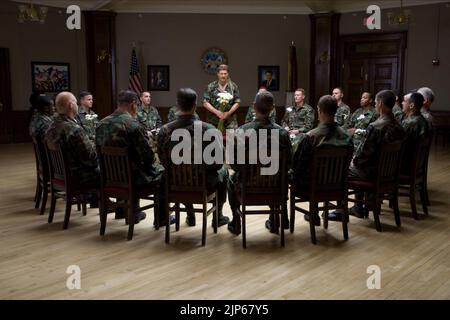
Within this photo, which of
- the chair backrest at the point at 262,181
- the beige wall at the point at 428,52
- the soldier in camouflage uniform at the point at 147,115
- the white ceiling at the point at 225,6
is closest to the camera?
the chair backrest at the point at 262,181

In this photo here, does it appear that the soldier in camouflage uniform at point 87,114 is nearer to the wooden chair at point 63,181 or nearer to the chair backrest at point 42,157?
the chair backrest at point 42,157

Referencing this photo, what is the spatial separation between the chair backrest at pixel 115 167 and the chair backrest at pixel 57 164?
436 millimetres

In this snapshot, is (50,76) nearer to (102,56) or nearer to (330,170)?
(102,56)

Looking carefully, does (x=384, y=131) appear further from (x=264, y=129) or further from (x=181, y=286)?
(x=181, y=286)

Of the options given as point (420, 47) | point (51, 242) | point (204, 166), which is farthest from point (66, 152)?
point (420, 47)

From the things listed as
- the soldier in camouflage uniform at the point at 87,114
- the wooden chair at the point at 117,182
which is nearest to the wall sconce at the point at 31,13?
the soldier in camouflage uniform at the point at 87,114

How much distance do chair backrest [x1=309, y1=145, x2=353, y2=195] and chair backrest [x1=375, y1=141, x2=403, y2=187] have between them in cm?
44

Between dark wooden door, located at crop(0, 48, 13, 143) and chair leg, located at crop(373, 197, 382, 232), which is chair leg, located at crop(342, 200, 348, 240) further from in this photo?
dark wooden door, located at crop(0, 48, 13, 143)

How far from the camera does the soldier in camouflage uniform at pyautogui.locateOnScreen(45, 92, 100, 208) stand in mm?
4488

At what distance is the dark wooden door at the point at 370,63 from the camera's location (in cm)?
1152

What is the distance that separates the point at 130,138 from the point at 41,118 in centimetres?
182

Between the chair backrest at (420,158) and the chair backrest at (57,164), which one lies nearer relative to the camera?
the chair backrest at (57,164)

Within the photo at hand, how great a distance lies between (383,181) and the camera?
4.50 metres

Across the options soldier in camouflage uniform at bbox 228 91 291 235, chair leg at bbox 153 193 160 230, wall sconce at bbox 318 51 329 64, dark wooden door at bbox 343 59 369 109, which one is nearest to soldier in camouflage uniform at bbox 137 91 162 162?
chair leg at bbox 153 193 160 230
